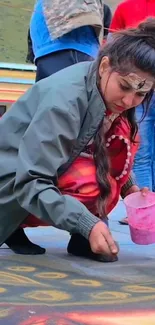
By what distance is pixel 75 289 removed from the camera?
1.94 metres

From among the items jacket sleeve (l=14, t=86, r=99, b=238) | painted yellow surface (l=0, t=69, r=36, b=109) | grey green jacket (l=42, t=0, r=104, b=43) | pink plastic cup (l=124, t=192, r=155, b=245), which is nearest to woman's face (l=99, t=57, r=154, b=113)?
jacket sleeve (l=14, t=86, r=99, b=238)

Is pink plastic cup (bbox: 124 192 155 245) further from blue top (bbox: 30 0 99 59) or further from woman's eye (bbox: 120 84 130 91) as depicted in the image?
blue top (bbox: 30 0 99 59)

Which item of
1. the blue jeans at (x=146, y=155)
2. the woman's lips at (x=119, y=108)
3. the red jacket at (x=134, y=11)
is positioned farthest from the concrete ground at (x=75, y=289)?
the red jacket at (x=134, y=11)

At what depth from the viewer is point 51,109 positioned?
2.30 m

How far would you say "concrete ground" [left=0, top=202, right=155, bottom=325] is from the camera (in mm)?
1616

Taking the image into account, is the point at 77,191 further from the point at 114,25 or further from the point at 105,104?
the point at 114,25

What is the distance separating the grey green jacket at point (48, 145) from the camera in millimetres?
2211

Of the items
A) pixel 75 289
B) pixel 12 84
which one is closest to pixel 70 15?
pixel 75 289

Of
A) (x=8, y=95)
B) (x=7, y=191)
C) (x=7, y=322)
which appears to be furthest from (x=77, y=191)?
(x=8, y=95)

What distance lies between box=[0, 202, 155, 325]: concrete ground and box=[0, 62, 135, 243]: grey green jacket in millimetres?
159

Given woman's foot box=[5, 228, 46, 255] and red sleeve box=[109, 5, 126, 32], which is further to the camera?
red sleeve box=[109, 5, 126, 32]

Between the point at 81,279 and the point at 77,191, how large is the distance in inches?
16.4

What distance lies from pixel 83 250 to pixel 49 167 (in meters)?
0.47

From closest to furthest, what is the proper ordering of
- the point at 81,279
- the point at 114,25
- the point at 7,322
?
1. the point at 7,322
2. the point at 81,279
3. the point at 114,25
